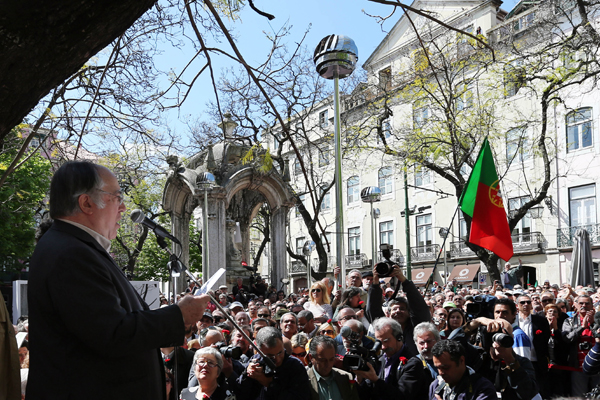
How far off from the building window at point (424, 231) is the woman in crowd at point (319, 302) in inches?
1287

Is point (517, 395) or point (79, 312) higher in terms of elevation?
point (79, 312)

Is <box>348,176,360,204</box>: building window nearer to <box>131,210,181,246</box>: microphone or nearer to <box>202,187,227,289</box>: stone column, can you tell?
<box>202,187,227,289</box>: stone column

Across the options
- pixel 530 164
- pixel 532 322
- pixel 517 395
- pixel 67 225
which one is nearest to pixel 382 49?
pixel 530 164

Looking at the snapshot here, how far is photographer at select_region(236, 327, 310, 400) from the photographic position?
4938mm

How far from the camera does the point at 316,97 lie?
1894 centimetres

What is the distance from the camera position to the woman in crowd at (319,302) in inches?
350

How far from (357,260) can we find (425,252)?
261 inches

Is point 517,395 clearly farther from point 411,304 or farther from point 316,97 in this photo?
point 316,97

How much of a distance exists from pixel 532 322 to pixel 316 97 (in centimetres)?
1246

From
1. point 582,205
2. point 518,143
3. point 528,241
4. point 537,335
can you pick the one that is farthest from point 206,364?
point 528,241

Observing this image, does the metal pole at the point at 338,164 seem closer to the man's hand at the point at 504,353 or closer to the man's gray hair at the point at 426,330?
the man's gray hair at the point at 426,330

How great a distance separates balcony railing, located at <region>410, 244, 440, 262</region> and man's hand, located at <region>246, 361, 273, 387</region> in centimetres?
3586

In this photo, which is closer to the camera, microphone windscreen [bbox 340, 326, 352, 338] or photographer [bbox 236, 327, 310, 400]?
photographer [bbox 236, 327, 310, 400]

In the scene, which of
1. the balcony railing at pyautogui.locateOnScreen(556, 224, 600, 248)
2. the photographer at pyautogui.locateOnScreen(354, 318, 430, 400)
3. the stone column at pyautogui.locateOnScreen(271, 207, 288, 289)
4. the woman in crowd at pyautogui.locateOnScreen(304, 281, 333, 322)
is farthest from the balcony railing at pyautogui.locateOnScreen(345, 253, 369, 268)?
the photographer at pyautogui.locateOnScreen(354, 318, 430, 400)
